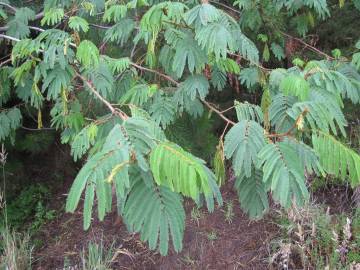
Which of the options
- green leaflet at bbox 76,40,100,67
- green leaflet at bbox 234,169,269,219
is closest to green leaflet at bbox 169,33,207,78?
green leaflet at bbox 76,40,100,67

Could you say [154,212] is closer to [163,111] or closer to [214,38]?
[214,38]

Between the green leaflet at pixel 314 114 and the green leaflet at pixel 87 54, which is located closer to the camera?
the green leaflet at pixel 314 114

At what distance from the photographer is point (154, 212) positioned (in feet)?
3.81

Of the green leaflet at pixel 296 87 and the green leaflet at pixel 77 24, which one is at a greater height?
the green leaflet at pixel 296 87

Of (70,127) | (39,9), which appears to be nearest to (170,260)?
(70,127)

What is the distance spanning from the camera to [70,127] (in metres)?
2.53

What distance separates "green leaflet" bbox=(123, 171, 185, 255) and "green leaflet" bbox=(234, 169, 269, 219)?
348mm

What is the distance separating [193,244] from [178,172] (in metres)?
2.71

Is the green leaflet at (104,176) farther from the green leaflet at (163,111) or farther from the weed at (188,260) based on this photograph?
the weed at (188,260)

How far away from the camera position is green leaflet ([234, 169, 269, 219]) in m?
1.46

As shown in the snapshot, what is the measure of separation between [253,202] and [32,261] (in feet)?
10.1

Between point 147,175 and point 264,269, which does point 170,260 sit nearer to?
point 264,269

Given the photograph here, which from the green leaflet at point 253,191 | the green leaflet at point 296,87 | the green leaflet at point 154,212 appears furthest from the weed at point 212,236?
the green leaflet at point 154,212

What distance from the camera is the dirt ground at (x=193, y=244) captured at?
3570mm
